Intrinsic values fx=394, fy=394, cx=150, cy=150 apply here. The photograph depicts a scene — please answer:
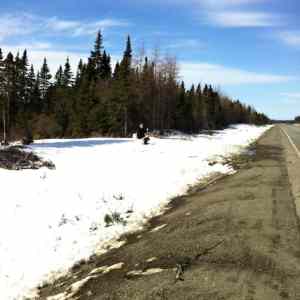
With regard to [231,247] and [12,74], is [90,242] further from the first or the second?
[12,74]

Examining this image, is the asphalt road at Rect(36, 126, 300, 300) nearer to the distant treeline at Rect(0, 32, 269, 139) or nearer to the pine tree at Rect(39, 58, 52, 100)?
the distant treeline at Rect(0, 32, 269, 139)

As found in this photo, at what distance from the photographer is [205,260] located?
546 centimetres

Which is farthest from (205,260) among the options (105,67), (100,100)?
(105,67)

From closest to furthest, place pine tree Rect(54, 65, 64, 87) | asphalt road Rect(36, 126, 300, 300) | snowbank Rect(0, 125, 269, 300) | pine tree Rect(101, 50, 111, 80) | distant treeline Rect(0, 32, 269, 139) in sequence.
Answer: asphalt road Rect(36, 126, 300, 300) → snowbank Rect(0, 125, 269, 300) → distant treeline Rect(0, 32, 269, 139) → pine tree Rect(101, 50, 111, 80) → pine tree Rect(54, 65, 64, 87)

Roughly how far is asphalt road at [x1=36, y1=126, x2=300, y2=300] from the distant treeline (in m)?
24.1

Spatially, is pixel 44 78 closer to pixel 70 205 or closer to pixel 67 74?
pixel 67 74

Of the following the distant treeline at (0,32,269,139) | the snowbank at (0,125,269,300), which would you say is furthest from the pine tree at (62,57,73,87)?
the snowbank at (0,125,269,300)

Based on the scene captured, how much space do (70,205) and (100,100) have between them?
45.1 m

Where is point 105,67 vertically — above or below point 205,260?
above

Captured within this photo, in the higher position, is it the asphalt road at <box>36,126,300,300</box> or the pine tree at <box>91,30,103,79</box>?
the pine tree at <box>91,30,103,79</box>

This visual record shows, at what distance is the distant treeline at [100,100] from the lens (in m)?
47.3

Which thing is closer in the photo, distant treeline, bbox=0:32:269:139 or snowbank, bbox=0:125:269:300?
snowbank, bbox=0:125:269:300

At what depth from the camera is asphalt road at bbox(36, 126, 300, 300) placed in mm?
4621

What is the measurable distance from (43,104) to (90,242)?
76.9 metres
